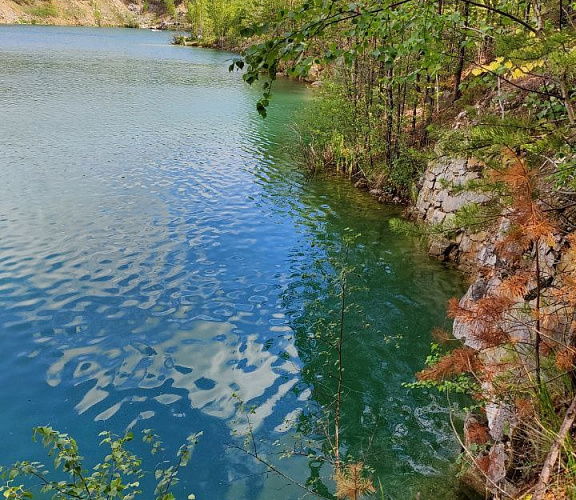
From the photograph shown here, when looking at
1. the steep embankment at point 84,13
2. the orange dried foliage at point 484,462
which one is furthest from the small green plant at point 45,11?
the orange dried foliage at point 484,462

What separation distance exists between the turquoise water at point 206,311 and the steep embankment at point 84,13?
107306mm

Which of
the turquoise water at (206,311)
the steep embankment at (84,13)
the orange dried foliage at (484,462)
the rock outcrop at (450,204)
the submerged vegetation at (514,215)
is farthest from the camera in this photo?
the steep embankment at (84,13)

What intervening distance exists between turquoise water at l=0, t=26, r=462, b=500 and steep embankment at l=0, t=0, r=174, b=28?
107m

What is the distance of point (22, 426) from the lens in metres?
6.66

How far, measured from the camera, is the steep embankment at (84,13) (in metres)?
106

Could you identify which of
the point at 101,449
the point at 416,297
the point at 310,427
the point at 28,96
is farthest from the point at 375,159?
the point at 28,96

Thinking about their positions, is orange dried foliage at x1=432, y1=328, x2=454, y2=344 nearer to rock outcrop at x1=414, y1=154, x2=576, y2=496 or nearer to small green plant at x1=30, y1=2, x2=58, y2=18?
rock outcrop at x1=414, y1=154, x2=576, y2=496

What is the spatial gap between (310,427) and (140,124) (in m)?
22.8

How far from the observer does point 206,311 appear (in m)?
9.75

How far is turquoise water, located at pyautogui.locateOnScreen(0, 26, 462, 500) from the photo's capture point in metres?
6.57

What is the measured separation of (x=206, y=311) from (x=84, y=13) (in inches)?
5562

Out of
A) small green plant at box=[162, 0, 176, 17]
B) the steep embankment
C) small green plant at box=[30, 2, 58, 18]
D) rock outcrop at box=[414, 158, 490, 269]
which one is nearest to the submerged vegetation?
rock outcrop at box=[414, 158, 490, 269]

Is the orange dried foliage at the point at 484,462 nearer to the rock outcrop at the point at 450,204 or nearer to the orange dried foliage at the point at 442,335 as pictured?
the orange dried foliage at the point at 442,335

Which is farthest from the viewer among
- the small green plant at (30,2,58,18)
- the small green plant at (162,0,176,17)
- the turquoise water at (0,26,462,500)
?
the small green plant at (162,0,176,17)
